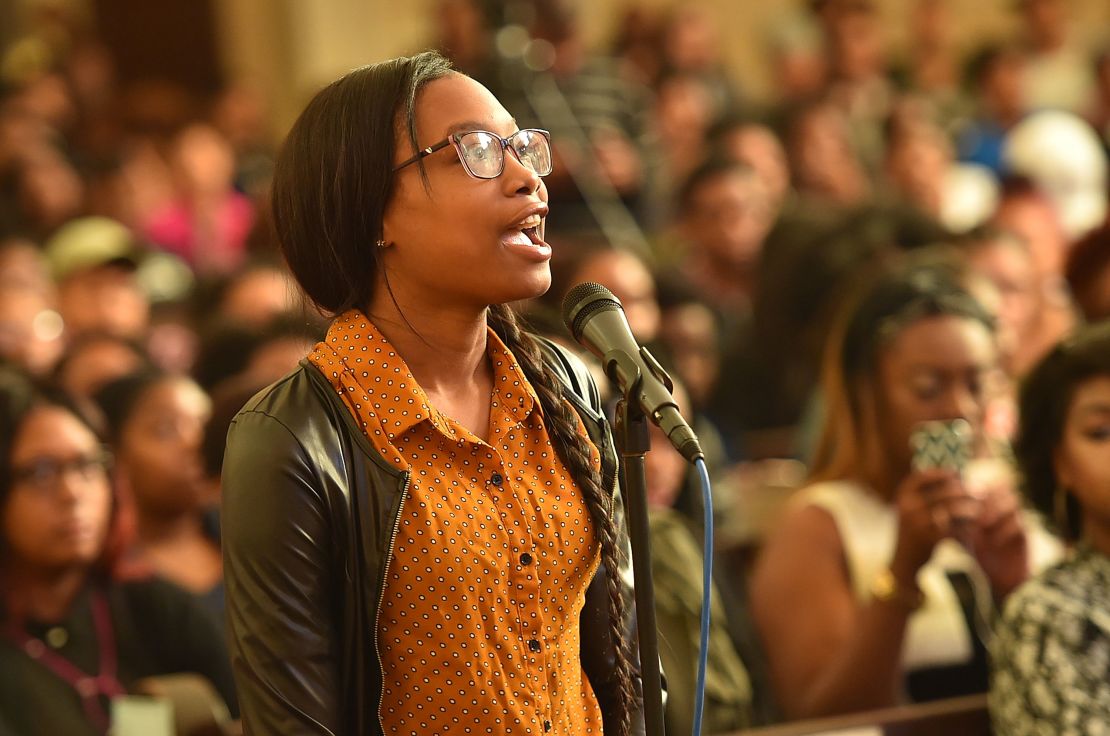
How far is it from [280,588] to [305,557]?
0.04 metres

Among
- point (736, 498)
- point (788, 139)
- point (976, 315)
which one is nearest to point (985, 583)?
point (976, 315)

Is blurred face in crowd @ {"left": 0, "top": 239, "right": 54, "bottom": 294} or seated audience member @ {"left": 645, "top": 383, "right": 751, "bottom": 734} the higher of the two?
blurred face in crowd @ {"left": 0, "top": 239, "right": 54, "bottom": 294}

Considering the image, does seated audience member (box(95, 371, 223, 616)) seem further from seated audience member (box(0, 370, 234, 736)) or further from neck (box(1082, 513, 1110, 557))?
neck (box(1082, 513, 1110, 557))

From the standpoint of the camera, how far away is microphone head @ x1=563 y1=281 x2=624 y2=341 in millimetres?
1649

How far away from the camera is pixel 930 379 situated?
3240 millimetres

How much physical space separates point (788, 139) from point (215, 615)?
4998 millimetres

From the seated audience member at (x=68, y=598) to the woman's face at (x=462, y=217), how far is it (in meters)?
1.74

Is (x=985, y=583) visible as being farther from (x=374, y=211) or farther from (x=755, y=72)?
(x=755, y=72)

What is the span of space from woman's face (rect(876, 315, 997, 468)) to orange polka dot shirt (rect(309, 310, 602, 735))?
1.65 m

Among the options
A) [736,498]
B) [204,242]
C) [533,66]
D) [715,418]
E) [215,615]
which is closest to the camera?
[215,615]

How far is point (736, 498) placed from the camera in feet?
13.6

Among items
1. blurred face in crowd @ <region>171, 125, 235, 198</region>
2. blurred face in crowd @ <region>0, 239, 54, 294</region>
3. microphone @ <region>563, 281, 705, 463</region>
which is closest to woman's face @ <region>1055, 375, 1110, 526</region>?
microphone @ <region>563, 281, 705, 463</region>

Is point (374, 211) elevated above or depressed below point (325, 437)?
above

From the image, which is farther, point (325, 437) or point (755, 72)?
point (755, 72)
